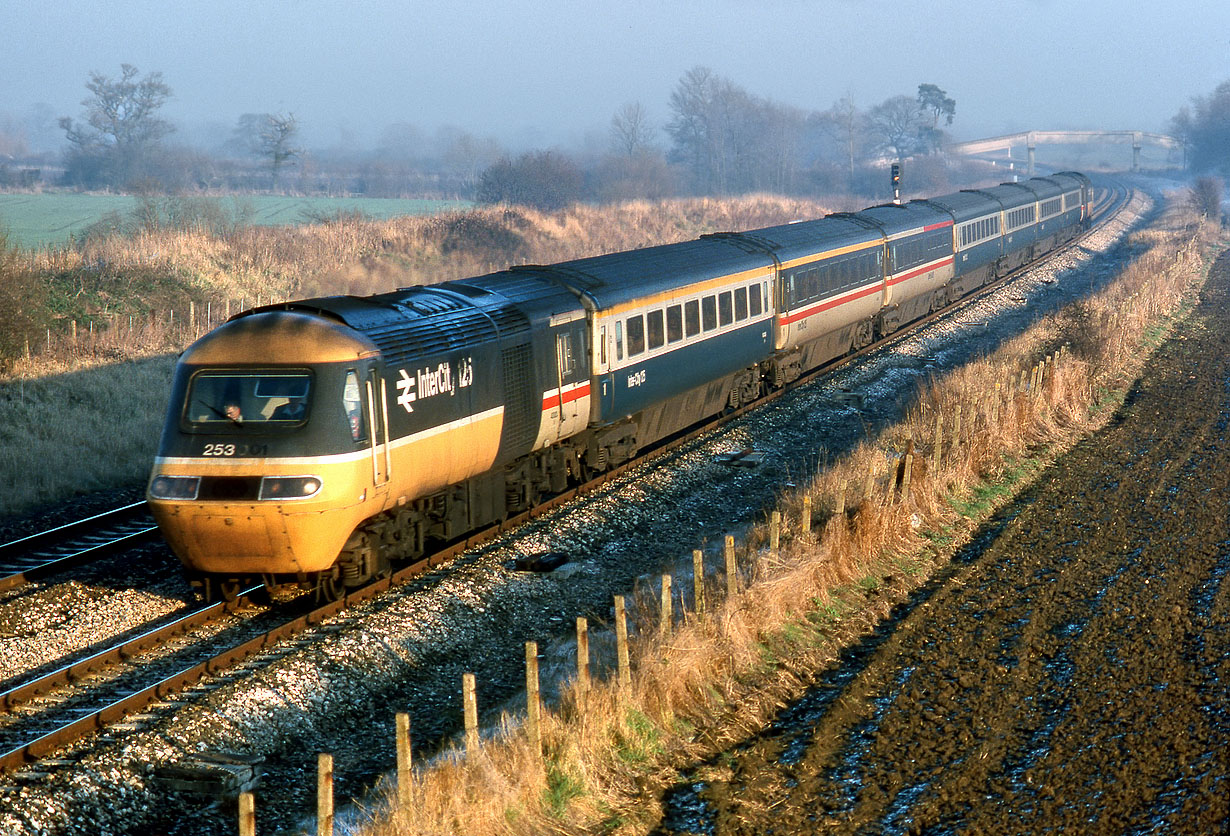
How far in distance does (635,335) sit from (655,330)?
0.71m

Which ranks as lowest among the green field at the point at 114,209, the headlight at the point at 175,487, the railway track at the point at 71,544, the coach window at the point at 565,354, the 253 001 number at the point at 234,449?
the railway track at the point at 71,544

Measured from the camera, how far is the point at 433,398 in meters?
12.9

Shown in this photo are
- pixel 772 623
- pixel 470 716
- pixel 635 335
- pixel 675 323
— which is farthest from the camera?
pixel 675 323

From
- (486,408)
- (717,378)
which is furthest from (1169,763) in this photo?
(717,378)

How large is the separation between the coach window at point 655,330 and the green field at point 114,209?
33848mm

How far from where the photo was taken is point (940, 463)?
17.2 metres

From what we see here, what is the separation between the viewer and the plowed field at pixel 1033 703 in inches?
337

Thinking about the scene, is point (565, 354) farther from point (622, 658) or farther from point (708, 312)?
point (622, 658)

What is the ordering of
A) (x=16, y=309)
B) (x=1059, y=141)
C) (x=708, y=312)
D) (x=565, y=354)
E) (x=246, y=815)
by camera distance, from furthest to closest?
(x=1059, y=141)
(x=16, y=309)
(x=708, y=312)
(x=565, y=354)
(x=246, y=815)

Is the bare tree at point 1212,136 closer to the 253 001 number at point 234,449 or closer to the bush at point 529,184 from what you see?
the bush at point 529,184

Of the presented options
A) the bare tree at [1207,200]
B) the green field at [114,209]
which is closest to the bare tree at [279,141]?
the green field at [114,209]

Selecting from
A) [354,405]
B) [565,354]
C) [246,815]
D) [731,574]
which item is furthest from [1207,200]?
[246,815]

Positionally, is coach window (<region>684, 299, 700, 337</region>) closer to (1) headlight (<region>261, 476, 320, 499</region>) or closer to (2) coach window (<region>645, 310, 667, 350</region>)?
(2) coach window (<region>645, 310, 667, 350</region>)

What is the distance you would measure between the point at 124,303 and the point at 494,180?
45.8 meters
